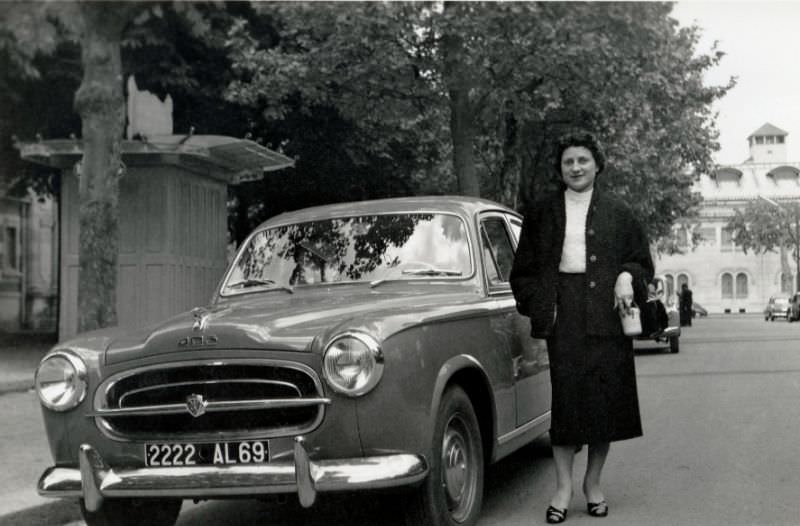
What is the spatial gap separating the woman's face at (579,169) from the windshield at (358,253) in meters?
0.83

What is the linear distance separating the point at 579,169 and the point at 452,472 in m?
1.76

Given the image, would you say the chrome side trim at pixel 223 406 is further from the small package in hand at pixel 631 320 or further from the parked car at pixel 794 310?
the parked car at pixel 794 310

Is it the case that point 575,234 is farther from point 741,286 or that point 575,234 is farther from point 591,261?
point 741,286

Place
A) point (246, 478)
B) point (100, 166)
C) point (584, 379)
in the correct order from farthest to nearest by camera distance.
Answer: point (100, 166) → point (584, 379) → point (246, 478)

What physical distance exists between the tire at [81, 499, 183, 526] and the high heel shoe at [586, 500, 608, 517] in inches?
85.7

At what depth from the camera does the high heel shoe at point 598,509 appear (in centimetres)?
582

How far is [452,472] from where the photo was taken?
17.1ft

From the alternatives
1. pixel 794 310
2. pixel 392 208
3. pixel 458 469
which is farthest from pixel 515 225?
pixel 794 310

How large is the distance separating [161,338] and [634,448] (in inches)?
184

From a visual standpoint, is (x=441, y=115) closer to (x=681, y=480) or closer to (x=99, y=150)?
(x=99, y=150)

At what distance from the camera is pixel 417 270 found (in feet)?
20.2

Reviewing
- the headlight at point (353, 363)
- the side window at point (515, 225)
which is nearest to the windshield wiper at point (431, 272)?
the side window at point (515, 225)

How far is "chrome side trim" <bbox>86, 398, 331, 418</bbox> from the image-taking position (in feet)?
15.1

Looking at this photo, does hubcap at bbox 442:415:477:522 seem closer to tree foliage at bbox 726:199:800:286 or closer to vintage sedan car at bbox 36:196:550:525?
vintage sedan car at bbox 36:196:550:525
